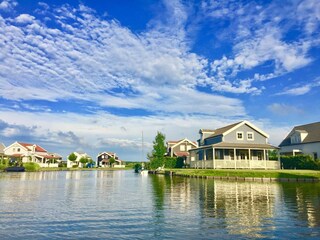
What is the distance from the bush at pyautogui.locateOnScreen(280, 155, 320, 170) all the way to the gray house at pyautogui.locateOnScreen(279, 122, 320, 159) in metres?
4.27

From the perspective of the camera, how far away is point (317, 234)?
A: 9656mm

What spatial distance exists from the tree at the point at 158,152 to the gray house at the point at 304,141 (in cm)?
2433

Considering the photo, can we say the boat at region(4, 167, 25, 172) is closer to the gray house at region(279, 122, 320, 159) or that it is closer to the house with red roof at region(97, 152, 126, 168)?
the gray house at region(279, 122, 320, 159)

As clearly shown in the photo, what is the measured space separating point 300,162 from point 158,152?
26.3m

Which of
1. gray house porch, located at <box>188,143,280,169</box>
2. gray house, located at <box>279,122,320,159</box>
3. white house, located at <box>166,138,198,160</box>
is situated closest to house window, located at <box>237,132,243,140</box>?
gray house porch, located at <box>188,143,280,169</box>

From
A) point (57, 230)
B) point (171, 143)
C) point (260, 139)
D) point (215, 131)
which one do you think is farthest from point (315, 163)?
point (57, 230)

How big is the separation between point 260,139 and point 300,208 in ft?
119

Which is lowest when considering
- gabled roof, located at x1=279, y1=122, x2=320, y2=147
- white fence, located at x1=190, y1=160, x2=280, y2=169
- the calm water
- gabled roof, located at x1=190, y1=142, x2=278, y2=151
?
the calm water

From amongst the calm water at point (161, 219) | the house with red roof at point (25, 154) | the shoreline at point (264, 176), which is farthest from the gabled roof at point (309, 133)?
the house with red roof at point (25, 154)

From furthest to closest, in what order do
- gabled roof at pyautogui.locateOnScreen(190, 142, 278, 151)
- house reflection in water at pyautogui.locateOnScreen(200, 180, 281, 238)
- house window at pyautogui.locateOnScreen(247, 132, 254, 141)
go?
house window at pyautogui.locateOnScreen(247, 132, 254, 141)
gabled roof at pyautogui.locateOnScreen(190, 142, 278, 151)
house reflection in water at pyautogui.locateOnScreen(200, 180, 281, 238)

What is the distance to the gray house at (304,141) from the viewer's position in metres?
50.5

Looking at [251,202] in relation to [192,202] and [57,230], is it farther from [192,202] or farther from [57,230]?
[57,230]

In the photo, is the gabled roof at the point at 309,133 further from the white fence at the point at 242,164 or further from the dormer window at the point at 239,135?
the dormer window at the point at 239,135

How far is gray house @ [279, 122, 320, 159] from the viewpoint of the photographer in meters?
50.5
